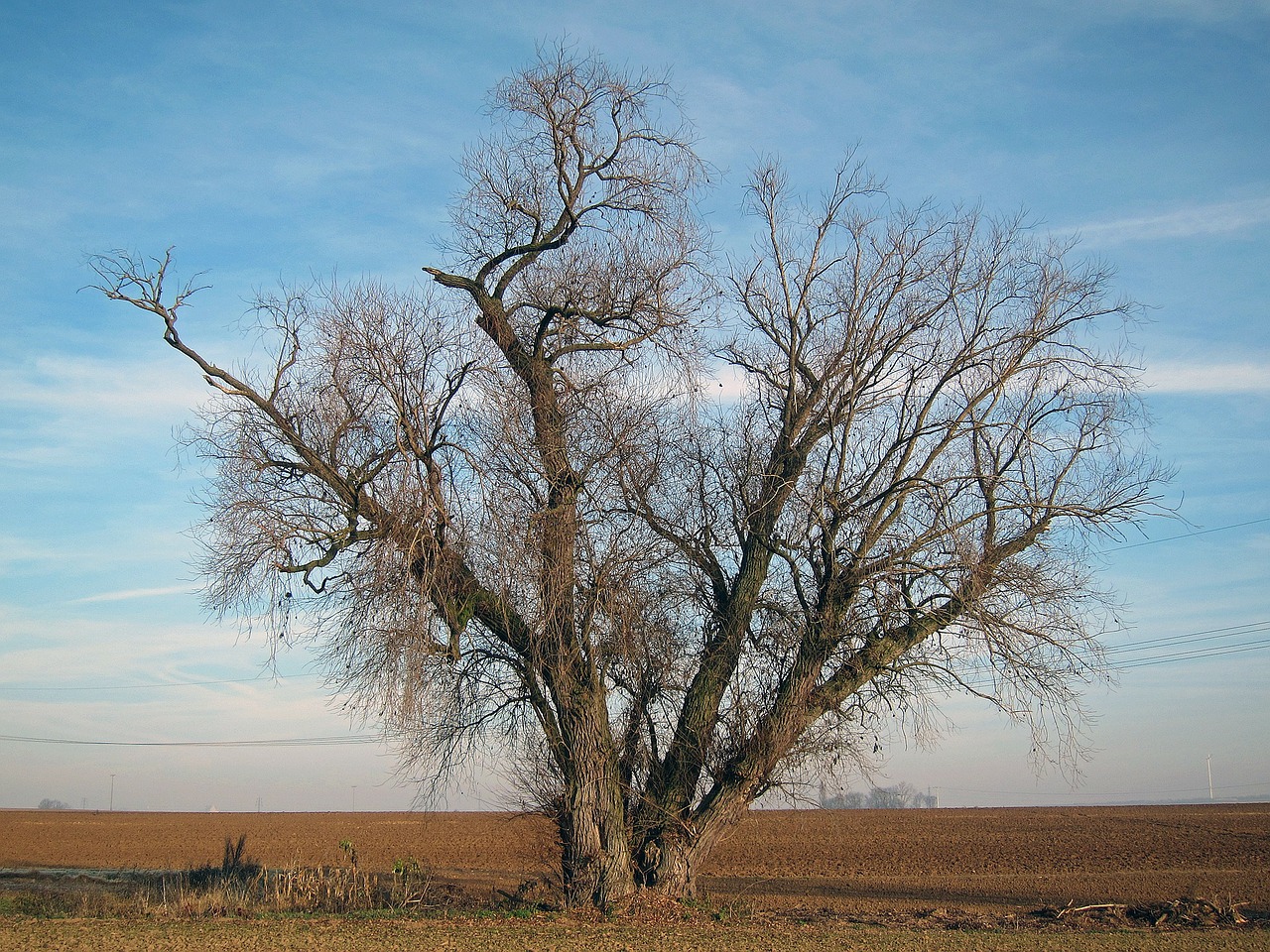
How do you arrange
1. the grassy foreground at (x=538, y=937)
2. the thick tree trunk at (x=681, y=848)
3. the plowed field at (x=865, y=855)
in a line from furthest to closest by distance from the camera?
the plowed field at (x=865, y=855), the thick tree trunk at (x=681, y=848), the grassy foreground at (x=538, y=937)

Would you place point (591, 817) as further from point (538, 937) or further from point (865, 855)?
point (865, 855)

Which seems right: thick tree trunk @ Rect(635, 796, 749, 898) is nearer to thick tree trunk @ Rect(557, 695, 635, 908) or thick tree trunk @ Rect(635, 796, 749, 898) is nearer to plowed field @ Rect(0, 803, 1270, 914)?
thick tree trunk @ Rect(557, 695, 635, 908)

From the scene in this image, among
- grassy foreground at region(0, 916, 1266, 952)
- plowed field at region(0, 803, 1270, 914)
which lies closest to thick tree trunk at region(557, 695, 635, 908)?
grassy foreground at region(0, 916, 1266, 952)

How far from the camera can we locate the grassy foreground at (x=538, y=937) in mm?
10922

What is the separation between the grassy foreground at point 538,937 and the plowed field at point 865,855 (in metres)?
2.65

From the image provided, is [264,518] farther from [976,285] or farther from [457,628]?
[976,285]

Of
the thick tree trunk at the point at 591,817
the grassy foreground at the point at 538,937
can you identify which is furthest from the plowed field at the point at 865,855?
the grassy foreground at the point at 538,937

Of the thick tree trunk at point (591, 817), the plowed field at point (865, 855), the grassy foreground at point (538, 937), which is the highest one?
the thick tree trunk at point (591, 817)

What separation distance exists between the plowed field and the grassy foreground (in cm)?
265

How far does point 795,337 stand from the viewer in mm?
15078

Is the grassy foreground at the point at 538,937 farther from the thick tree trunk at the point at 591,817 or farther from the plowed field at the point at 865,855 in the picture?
the plowed field at the point at 865,855

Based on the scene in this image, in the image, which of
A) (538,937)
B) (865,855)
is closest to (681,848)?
(538,937)

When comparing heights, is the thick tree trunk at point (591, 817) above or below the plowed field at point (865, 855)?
above

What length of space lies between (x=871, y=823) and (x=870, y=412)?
1672 inches
